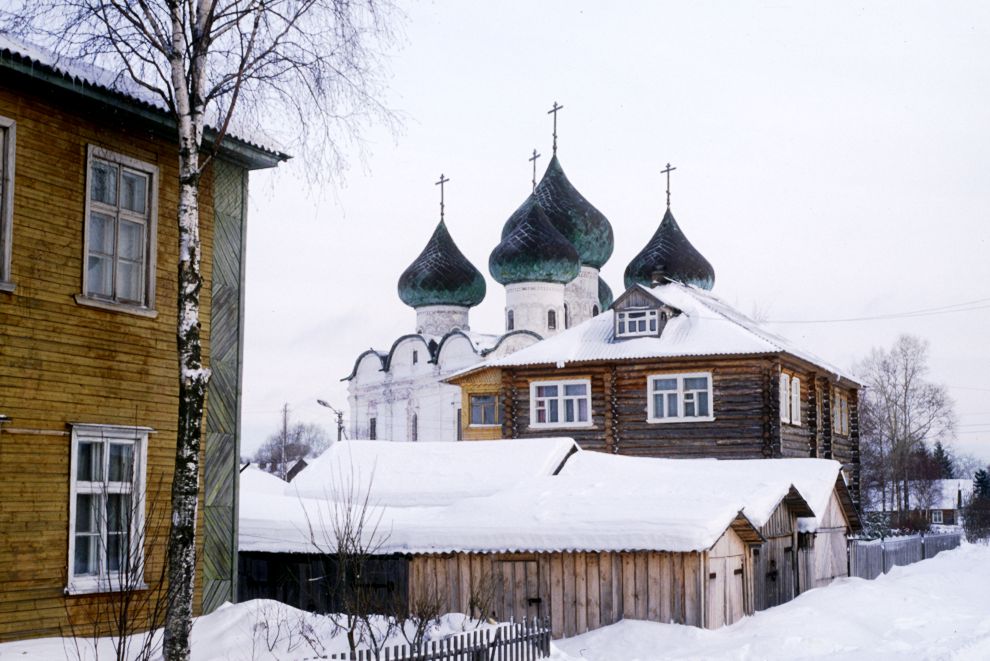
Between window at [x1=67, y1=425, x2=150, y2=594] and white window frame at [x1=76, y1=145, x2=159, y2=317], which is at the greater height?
white window frame at [x1=76, y1=145, x2=159, y2=317]

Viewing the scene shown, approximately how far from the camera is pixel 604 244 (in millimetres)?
54781

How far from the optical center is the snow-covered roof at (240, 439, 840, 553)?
1891 centimetres

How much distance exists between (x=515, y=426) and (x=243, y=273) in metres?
20.1

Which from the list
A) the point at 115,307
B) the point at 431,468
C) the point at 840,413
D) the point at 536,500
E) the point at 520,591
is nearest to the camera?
the point at 115,307

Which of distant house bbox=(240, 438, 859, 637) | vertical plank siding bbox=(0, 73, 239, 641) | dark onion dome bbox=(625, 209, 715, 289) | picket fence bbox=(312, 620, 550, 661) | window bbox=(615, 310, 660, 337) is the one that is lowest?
picket fence bbox=(312, 620, 550, 661)

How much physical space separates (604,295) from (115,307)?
1809 inches

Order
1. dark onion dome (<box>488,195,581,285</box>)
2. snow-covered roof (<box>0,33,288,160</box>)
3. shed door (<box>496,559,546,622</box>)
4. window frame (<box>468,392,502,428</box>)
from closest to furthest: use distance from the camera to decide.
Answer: snow-covered roof (<box>0,33,288,160</box>) → shed door (<box>496,559,546,622</box>) → window frame (<box>468,392,502,428</box>) → dark onion dome (<box>488,195,581,285</box>)

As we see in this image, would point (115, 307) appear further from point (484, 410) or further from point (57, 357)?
point (484, 410)

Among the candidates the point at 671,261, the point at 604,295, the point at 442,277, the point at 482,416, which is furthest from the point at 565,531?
the point at 604,295

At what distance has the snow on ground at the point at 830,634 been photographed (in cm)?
1658

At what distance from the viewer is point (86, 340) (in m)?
13.4

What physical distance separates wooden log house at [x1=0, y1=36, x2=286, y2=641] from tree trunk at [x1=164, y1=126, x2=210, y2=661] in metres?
0.79

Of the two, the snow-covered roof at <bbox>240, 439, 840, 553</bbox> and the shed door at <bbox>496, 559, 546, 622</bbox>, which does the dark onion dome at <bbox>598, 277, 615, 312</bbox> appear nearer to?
the snow-covered roof at <bbox>240, 439, 840, 553</bbox>

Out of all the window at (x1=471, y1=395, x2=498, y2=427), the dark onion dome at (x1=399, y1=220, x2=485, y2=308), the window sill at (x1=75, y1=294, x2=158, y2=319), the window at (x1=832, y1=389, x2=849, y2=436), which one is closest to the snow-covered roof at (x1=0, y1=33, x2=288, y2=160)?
the window sill at (x1=75, y1=294, x2=158, y2=319)
